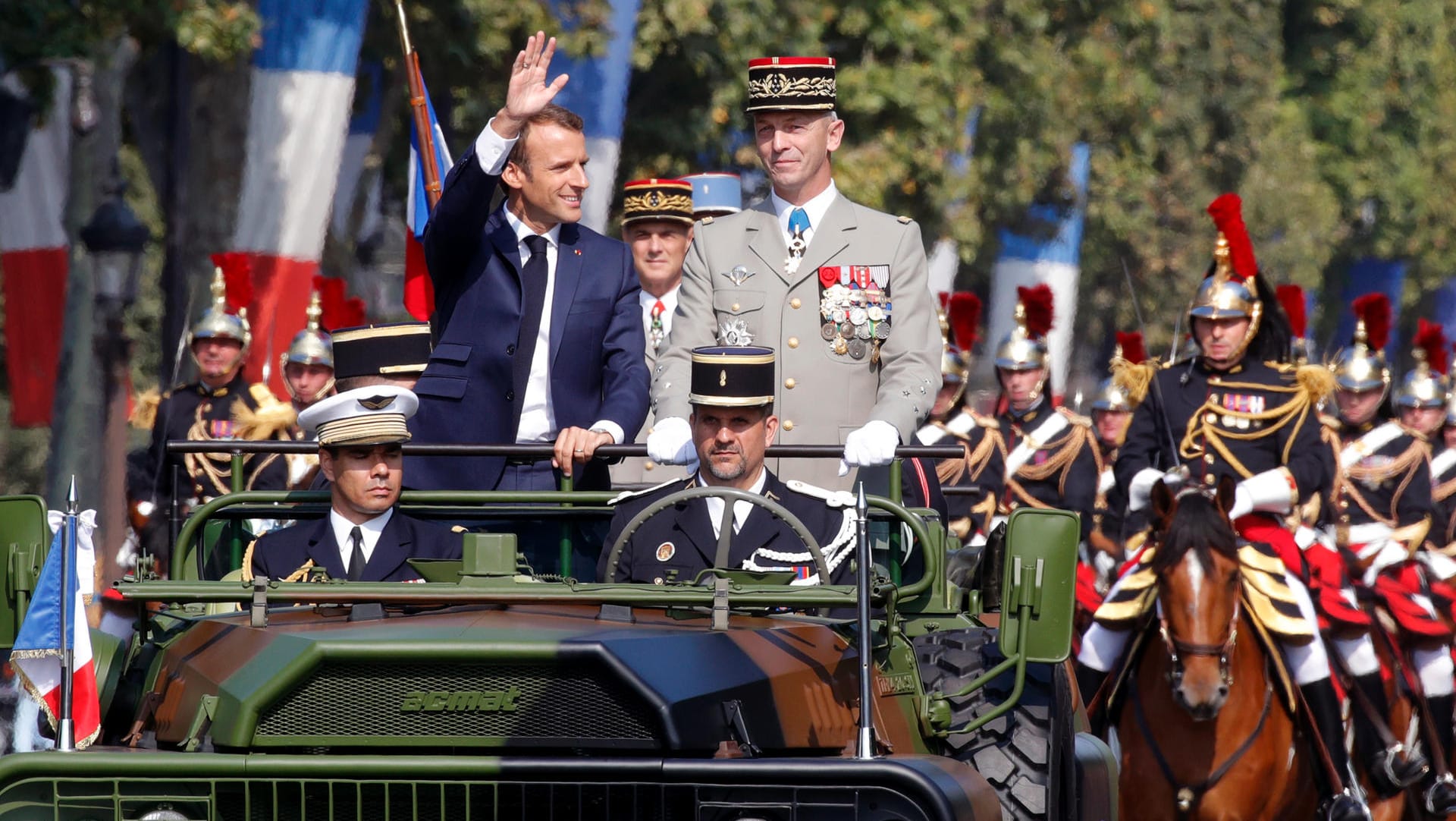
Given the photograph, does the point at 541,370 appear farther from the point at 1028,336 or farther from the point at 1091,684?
the point at 1028,336

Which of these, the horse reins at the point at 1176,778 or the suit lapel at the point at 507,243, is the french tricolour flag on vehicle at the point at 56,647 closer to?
the suit lapel at the point at 507,243

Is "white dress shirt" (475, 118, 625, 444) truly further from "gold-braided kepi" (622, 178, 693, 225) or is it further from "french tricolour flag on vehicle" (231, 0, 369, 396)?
"french tricolour flag on vehicle" (231, 0, 369, 396)

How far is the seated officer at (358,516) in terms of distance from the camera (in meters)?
7.61

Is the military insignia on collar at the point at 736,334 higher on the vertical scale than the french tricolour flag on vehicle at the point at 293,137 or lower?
lower

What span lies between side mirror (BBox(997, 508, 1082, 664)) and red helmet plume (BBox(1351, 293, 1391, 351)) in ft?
43.5

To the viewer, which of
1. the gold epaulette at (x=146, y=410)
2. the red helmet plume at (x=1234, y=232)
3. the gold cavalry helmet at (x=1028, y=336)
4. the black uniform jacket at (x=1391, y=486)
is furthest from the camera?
the gold cavalry helmet at (x=1028, y=336)

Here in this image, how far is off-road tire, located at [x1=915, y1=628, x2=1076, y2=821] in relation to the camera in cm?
705

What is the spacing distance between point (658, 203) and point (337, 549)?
4673 millimetres

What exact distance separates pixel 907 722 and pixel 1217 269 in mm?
7601

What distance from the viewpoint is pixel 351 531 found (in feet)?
25.2

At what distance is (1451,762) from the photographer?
15000mm

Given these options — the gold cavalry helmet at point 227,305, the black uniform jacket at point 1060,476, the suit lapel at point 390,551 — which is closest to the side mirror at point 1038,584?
the suit lapel at point 390,551

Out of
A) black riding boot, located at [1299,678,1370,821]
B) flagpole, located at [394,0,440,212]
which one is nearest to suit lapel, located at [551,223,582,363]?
flagpole, located at [394,0,440,212]

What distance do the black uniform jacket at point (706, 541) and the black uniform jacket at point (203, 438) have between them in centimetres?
756
